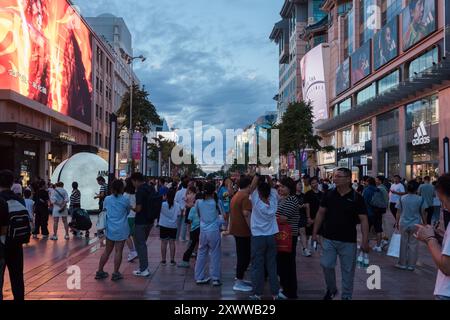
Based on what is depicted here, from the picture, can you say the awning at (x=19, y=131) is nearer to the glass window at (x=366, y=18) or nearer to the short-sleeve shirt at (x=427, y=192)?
the short-sleeve shirt at (x=427, y=192)

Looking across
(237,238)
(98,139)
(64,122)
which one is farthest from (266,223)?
(98,139)

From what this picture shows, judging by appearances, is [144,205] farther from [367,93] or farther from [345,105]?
[345,105]

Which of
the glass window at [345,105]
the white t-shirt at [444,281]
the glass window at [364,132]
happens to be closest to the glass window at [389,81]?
the glass window at [364,132]

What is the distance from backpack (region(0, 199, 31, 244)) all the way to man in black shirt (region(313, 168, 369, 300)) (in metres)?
3.86

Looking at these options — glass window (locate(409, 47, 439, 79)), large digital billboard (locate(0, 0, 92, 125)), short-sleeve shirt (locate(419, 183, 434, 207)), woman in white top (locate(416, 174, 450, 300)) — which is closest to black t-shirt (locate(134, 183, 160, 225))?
woman in white top (locate(416, 174, 450, 300))

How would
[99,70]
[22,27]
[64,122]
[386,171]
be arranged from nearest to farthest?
1. [22,27]
2. [386,171]
3. [64,122]
4. [99,70]

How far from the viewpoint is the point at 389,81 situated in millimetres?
42906

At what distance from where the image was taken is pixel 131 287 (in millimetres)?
8227

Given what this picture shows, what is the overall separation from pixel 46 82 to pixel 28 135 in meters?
5.67

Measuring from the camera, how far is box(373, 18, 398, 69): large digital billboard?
40594mm

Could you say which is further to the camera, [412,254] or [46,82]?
[46,82]

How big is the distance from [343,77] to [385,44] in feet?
45.0
